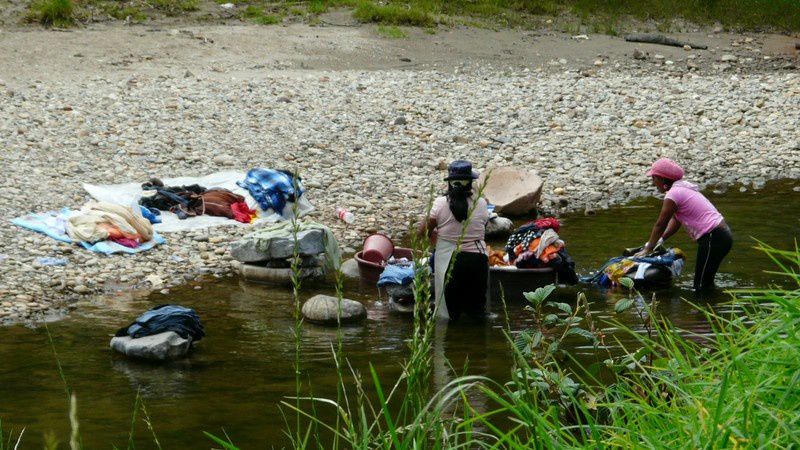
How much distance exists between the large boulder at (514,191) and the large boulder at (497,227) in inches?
20.1

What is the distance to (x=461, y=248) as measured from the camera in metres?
8.64

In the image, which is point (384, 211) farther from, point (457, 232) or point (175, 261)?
point (457, 232)

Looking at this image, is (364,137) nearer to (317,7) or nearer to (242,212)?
(242,212)

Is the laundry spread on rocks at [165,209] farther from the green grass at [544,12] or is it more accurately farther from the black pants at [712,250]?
the green grass at [544,12]

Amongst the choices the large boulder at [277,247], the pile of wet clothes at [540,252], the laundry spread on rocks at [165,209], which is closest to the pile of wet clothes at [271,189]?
the laundry spread on rocks at [165,209]

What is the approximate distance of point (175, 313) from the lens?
870 centimetres

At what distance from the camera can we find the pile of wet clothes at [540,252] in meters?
9.70

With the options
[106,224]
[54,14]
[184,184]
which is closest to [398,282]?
[106,224]

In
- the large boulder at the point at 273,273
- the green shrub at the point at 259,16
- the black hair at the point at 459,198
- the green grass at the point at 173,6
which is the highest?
the black hair at the point at 459,198

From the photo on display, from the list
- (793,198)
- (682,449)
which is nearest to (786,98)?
(793,198)

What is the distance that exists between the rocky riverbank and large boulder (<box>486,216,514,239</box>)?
99 centimetres

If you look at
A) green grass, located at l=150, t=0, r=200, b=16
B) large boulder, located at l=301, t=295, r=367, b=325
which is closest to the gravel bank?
large boulder, located at l=301, t=295, r=367, b=325

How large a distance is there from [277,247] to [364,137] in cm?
518

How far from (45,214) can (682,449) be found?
32.8 feet
